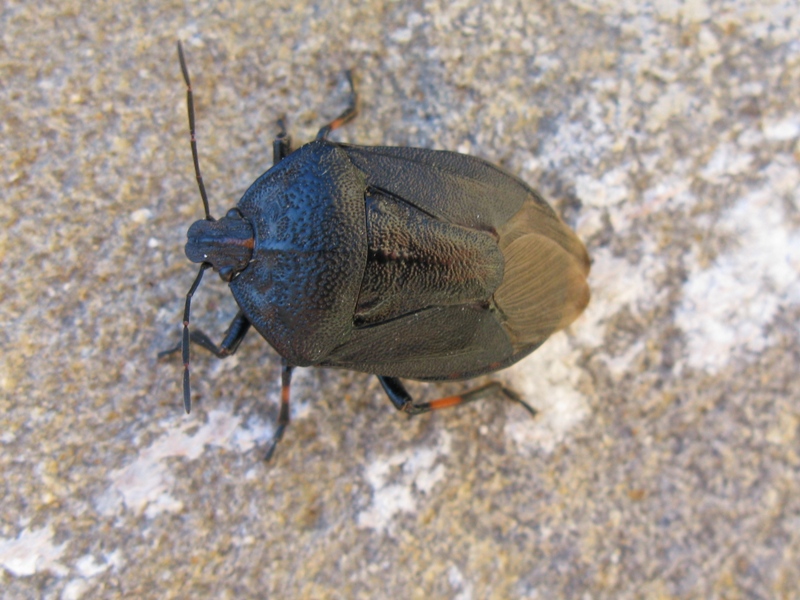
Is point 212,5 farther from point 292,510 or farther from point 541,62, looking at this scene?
point 292,510

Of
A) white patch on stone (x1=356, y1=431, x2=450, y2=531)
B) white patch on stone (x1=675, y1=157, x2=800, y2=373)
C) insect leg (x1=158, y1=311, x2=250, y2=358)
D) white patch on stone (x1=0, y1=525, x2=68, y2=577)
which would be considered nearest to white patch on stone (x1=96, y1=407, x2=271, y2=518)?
white patch on stone (x1=0, y1=525, x2=68, y2=577)

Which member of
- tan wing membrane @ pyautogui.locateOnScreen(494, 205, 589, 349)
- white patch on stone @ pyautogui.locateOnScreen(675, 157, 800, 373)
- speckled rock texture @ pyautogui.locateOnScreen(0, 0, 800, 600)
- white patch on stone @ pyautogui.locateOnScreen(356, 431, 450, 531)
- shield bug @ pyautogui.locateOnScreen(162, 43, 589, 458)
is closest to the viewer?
shield bug @ pyautogui.locateOnScreen(162, 43, 589, 458)

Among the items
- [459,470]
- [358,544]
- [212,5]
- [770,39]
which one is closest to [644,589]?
[459,470]

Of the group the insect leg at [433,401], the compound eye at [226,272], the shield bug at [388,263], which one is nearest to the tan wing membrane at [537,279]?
the shield bug at [388,263]

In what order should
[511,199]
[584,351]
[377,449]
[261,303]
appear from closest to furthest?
[261,303], [511,199], [377,449], [584,351]

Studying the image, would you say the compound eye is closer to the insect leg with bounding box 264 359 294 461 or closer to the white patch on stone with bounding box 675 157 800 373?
the insect leg with bounding box 264 359 294 461

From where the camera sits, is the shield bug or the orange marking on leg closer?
the shield bug
